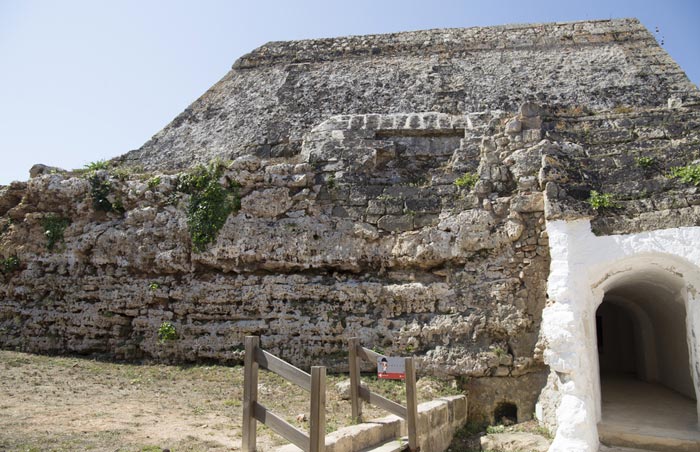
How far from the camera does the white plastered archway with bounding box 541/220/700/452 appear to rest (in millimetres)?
6395

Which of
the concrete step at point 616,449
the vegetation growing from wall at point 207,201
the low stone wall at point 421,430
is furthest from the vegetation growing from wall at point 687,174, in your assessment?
the vegetation growing from wall at point 207,201

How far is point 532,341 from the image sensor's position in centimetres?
775

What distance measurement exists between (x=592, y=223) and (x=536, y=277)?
1.19 m

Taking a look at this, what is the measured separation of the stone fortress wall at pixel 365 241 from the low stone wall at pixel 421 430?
58 centimetres

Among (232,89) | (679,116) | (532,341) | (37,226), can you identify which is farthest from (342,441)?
(232,89)

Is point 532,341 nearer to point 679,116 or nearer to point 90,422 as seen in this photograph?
point 679,116

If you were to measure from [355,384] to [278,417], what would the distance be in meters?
1.69

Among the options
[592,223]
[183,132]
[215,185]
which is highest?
[183,132]

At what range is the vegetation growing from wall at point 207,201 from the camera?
9.41m

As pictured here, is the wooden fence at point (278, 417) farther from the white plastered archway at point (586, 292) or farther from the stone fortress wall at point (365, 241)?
the stone fortress wall at point (365, 241)

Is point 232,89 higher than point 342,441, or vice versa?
point 232,89

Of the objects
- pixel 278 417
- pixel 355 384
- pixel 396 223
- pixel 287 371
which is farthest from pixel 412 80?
pixel 278 417

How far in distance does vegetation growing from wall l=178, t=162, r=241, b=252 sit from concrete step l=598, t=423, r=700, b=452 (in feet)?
21.2

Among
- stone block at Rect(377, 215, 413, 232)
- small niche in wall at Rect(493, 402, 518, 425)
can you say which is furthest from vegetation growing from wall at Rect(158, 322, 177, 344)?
small niche in wall at Rect(493, 402, 518, 425)
